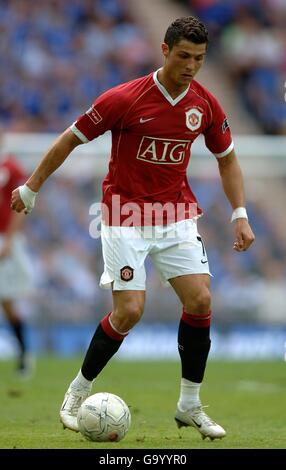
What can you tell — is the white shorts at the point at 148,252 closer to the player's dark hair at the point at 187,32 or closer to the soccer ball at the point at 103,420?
the soccer ball at the point at 103,420

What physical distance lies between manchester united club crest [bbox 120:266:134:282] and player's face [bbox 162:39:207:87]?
123cm

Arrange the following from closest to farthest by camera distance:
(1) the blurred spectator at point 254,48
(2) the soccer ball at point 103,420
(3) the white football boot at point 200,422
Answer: (2) the soccer ball at point 103,420 < (3) the white football boot at point 200,422 < (1) the blurred spectator at point 254,48

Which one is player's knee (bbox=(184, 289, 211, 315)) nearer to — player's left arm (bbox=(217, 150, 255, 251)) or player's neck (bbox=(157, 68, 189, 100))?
player's left arm (bbox=(217, 150, 255, 251))

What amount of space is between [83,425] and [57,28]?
1426cm

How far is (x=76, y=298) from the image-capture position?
16.0 meters

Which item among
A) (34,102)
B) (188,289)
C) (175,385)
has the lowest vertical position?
(175,385)

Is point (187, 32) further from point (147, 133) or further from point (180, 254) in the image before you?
point (180, 254)

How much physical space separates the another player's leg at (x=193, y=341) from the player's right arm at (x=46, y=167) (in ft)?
3.52

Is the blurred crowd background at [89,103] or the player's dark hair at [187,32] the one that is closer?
the player's dark hair at [187,32]

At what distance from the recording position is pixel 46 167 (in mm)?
6957

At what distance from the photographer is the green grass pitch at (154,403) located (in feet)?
22.0

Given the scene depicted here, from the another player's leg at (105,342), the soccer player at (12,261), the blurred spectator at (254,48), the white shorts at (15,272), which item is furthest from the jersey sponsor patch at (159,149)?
the blurred spectator at (254,48)
